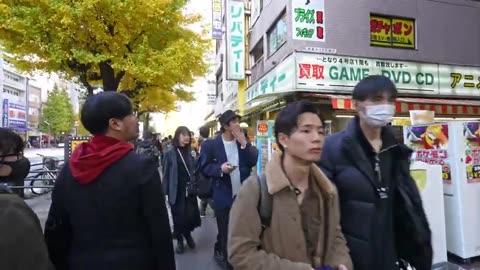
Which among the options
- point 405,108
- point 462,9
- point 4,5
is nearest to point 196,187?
point 405,108

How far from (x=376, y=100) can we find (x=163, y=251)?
1483 mm

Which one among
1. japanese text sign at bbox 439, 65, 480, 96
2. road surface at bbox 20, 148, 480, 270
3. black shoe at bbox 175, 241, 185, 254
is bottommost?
road surface at bbox 20, 148, 480, 270

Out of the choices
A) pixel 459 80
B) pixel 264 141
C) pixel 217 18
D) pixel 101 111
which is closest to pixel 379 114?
pixel 101 111

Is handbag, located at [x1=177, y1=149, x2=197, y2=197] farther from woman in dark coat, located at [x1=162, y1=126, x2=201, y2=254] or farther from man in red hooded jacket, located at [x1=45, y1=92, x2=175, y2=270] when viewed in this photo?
man in red hooded jacket, located at [x1=45, y1=92, x2=175, y2=270]

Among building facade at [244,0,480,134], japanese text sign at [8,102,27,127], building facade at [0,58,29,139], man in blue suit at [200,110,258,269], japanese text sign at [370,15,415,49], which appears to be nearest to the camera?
man in blue suit at [200,110,258,269]

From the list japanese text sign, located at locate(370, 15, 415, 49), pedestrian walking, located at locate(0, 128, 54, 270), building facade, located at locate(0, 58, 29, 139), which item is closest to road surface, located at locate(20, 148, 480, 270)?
pedestrian walking, located at locate(0, 128, 54, 270)

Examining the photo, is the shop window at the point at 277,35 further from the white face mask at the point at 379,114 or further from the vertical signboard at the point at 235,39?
the white face mask at the point at 379,114

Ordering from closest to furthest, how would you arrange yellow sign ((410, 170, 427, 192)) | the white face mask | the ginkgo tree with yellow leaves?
the white face mask < yellow sign ((410, 170, 427, 192)) < the ginkgo tree with yellow leaves

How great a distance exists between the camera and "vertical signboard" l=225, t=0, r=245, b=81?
45.6 feet

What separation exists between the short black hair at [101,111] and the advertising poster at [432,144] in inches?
173

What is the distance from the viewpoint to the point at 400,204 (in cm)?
211

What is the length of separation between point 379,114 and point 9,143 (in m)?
2.03

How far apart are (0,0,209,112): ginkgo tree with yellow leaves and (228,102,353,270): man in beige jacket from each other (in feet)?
32.5

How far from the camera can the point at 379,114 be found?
2.14m
